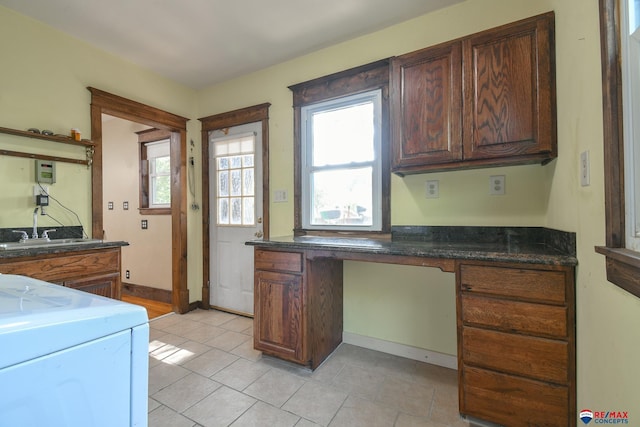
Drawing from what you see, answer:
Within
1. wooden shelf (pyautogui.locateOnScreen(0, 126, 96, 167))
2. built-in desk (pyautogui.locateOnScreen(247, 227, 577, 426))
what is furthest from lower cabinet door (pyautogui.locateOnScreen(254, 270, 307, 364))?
wooden shelf (pyautogui.locateOnScreen(0, 126, 96, 167))

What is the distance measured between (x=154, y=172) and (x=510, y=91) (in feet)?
12.8

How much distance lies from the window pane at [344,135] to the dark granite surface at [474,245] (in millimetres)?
720

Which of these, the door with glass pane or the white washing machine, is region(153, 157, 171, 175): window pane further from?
the white washing machine

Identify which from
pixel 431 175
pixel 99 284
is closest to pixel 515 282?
pixel 431 175

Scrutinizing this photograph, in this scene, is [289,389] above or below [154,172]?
below

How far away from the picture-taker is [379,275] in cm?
225

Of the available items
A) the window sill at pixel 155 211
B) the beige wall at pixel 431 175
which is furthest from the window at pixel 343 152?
the window sill at pixel 155 211

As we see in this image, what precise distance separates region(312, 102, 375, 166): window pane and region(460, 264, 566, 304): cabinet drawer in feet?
4.14

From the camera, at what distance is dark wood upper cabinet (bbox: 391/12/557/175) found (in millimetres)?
1500

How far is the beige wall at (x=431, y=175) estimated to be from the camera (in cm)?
102

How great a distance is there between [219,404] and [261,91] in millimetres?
2704

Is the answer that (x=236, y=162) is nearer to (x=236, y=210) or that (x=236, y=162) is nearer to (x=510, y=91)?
(x=236, y=210)

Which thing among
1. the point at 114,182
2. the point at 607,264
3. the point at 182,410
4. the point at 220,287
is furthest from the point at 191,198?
the point at 607,264

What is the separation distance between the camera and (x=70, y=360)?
1.68ft
